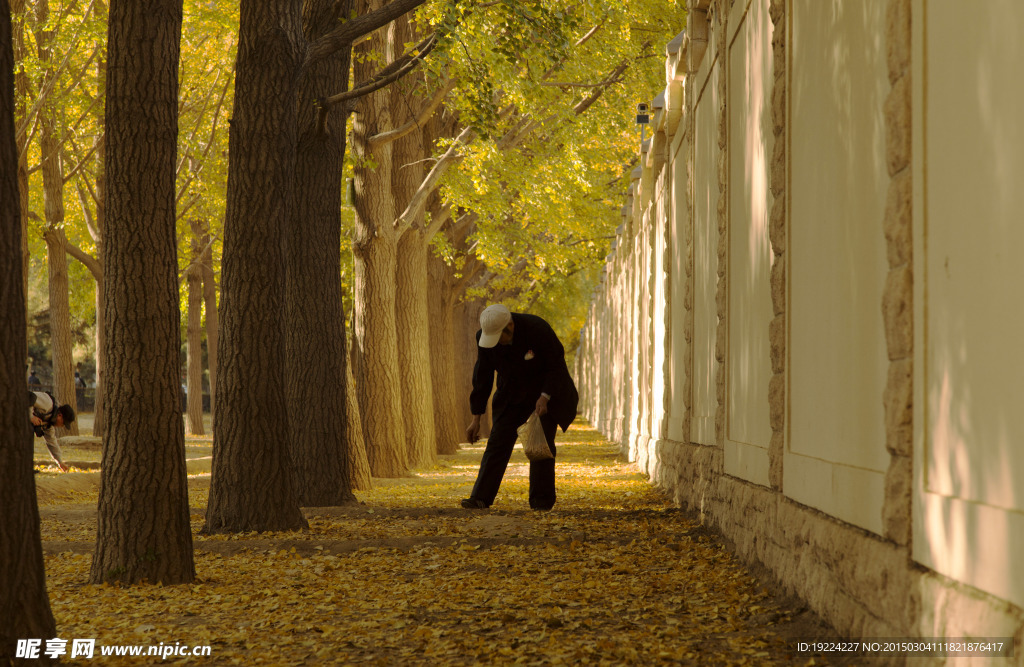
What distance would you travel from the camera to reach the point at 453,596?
6.07m

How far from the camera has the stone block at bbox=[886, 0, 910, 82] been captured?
3.88m

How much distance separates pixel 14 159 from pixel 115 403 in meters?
2.56

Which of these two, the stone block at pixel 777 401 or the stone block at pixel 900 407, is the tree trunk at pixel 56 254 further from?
the stone block at pixel 900 407

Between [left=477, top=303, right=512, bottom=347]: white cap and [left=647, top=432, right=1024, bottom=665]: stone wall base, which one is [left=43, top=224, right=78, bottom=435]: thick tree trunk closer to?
[left=477, top=303, right=512, bottom=347]: white cap

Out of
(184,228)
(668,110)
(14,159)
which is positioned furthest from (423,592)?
(184,228)

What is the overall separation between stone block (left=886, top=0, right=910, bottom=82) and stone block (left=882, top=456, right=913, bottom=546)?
1.45m

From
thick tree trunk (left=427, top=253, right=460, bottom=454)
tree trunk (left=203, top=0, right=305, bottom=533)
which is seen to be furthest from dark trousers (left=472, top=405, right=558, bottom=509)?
thick tree trunk (left=427, top=253, right=460, bottom=454)

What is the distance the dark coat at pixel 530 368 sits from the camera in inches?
387

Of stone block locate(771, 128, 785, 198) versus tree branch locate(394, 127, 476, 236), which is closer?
stone block locate(771, 128, 785, 198)

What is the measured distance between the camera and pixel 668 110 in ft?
42.4

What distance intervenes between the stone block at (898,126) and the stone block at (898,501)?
1.11 meters

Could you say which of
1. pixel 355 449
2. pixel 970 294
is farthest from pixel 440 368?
pixel 970 294

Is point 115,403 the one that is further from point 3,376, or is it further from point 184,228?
point 184,228

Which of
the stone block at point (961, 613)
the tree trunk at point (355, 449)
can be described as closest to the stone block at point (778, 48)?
the stone block at point (961, 613)
